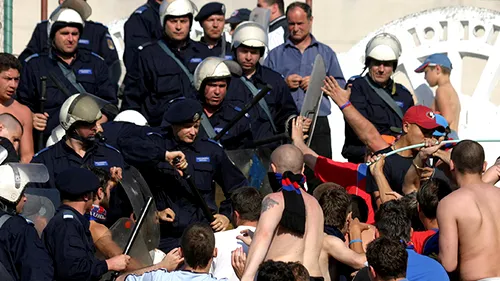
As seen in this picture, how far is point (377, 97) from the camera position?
48.6 ft

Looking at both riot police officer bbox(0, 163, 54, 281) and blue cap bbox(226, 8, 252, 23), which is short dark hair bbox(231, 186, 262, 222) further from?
blue cap bbox(226, 8, 252, 23)

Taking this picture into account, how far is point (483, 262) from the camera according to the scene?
11.3 meters

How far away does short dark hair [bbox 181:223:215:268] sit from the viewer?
10531mm

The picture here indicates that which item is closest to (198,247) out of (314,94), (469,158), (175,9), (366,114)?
(469,158)

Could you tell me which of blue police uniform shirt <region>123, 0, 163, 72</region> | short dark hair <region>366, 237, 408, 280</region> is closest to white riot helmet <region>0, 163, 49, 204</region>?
short dark hair <region>366, 237, 408, 280</region>

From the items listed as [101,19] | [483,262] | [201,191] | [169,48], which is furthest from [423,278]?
[101,19]

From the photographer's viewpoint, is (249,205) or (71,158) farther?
(71,158)

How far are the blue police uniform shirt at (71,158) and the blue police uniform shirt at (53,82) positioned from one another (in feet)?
4.77

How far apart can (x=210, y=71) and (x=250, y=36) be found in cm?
120

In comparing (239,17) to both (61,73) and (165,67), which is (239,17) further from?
(61,73)

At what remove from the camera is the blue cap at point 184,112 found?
12844mm

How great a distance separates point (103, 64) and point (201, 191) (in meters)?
2.71

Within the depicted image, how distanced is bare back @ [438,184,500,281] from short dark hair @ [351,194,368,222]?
4.98 feet

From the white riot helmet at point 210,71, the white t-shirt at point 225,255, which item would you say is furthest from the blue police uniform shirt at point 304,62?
the white t-shirt at point 225,255
